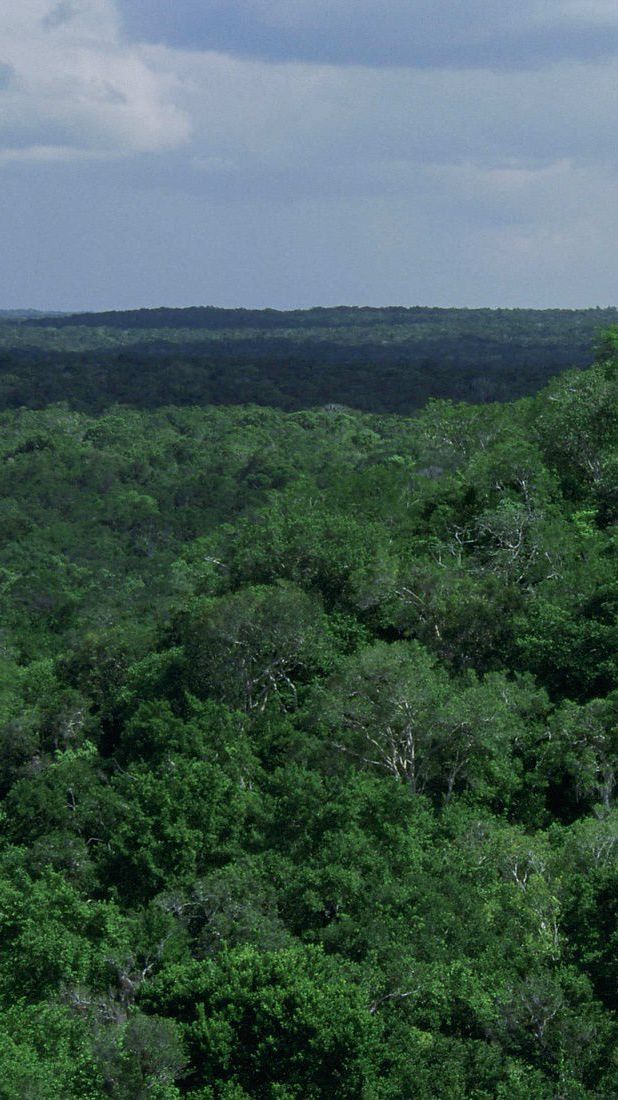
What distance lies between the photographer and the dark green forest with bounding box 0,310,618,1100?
15.9m

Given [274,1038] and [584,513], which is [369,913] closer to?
[274,1038]

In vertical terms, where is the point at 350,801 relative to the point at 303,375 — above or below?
above

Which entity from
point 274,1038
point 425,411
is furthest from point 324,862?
point 425,411

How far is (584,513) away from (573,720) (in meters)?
9.58

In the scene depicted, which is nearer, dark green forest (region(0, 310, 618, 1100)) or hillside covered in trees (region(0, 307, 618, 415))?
dark green forest (region(0, 310, 618, 1100))

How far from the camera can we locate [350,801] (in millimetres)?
21141

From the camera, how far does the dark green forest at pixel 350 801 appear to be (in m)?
15.9

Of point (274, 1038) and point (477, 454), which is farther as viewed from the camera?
point (477, 454)

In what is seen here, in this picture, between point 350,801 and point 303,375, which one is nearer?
point 350,801

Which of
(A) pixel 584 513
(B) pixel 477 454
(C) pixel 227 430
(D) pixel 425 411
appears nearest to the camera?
(A) pixel 584 513

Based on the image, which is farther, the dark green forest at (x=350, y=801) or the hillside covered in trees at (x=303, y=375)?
the hillside covered in trees at (x=303, y=375)

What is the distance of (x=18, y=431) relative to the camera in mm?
112000

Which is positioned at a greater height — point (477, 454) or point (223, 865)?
point (477, 454)

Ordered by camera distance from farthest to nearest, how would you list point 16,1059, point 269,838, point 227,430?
point 227,430 < point 269,838 < point 16,1059
